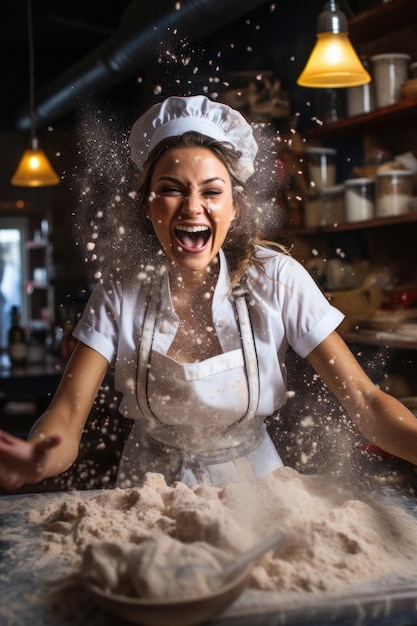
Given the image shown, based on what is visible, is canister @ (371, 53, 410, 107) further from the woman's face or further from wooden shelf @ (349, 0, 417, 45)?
the woman's face

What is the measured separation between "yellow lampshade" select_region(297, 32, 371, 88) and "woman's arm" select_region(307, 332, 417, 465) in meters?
1.40

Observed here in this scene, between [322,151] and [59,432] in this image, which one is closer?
[59,432]

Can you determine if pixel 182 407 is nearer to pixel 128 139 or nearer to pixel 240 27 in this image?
pixel 128 139

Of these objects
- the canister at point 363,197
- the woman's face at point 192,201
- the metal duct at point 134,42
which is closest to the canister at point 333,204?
the canister at point 363,197

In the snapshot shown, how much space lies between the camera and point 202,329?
183 cm

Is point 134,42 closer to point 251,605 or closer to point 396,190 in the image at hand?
point 396,190

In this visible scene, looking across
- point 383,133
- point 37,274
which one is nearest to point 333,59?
point 383,133

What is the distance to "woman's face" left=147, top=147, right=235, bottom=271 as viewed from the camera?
162 cm

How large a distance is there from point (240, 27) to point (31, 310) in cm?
589

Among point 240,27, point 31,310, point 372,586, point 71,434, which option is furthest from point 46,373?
point 31,310

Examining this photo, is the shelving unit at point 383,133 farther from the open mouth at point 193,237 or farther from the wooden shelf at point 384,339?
the open mouth at point 193,237

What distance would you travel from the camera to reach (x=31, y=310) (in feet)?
32.2

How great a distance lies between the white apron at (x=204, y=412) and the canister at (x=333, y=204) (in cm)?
185

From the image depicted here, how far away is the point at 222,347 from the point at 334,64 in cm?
140
